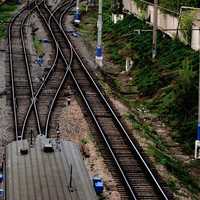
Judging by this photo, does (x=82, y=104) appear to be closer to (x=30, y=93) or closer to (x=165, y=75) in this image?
(x=30, y=93)

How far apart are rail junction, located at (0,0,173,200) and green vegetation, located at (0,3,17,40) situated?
9.64ft

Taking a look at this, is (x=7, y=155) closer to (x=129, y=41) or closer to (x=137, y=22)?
(x=129, y=41)

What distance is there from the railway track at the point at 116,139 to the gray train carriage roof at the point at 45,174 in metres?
3.91

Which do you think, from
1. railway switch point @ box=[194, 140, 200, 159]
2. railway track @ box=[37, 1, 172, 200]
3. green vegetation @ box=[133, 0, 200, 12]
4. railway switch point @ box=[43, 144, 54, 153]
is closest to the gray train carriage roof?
railway switch point @ box=[43, 144, 54, 153]

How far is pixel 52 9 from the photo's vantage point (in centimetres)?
5972

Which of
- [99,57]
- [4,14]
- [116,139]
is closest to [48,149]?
[116,139]

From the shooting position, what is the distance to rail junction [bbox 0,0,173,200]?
18630 mm

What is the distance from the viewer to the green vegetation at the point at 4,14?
4698 centimetres

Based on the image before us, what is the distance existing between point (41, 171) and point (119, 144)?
9.35 meters

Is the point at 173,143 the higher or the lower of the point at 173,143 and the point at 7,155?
the lower

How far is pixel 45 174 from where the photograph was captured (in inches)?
495

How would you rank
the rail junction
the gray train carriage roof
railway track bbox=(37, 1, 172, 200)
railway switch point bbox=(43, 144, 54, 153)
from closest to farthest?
the gray train carriage roof < railway switch point bbox=(43, 144, 54, 153) < railway track bbox=(37, 1, 172, 200) < the rail junction

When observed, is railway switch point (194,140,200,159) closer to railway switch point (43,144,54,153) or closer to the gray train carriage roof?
the gray train carriage roof

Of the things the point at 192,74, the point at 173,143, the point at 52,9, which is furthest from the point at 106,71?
the point at 52,9
